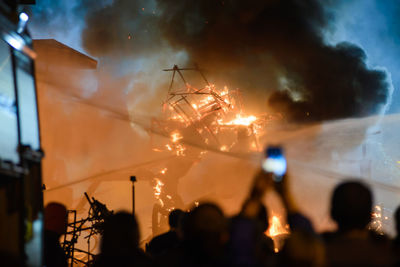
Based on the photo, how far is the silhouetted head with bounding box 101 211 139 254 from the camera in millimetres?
2252

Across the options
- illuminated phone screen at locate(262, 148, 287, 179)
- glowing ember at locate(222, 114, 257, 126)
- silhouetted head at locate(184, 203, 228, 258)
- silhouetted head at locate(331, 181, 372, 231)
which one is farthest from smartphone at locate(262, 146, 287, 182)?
glowing ember at locate(222, 114, 257, 126)

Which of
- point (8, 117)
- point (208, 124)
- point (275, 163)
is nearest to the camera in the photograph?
point (275, 163)

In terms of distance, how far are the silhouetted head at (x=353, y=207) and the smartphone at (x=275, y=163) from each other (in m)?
0.44

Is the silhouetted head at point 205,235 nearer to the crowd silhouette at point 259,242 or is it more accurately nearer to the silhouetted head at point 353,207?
the crowd silhouette at point 259,242

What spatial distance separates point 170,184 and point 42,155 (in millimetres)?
12144

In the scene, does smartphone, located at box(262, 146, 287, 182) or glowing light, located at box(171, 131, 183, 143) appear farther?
glowing light, located at box(171, 131, 183, 143)

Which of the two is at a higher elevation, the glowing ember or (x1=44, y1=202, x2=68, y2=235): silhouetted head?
the glowing ember

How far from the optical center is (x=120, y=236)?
89.0 inches

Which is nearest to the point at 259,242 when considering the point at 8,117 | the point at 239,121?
the point at 8,117

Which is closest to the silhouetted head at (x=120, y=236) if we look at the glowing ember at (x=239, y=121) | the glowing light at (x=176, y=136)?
the glowing ember at (x=239, y=121)

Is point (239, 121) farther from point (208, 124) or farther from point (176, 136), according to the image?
point (176, 136)

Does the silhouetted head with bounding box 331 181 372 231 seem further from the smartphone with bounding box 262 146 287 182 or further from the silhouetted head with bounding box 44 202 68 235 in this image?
Answer: the silhouetted head with bounding box 44 202 68 235

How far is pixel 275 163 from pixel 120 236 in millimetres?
1413

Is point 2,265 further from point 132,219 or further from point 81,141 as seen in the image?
point 81,141
